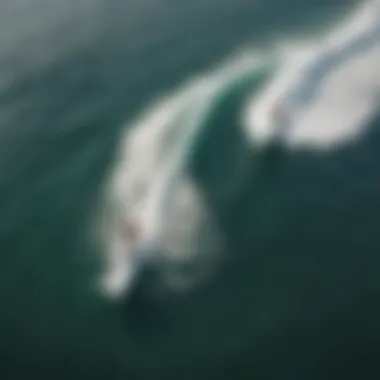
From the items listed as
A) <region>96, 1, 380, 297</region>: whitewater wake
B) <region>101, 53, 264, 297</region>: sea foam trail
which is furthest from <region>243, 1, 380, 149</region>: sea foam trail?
<region>101, 53, 264, 297</region>: sea foam trail

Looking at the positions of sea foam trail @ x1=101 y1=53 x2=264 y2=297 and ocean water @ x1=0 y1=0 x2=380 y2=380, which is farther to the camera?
sea foam trail @ x1=101 y1=53 x2=264 y2=297

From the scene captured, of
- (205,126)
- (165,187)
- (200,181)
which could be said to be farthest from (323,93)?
(165,187)

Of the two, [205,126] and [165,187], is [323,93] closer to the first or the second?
[205,126]

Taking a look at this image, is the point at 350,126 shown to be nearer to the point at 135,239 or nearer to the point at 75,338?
the point at 135,239

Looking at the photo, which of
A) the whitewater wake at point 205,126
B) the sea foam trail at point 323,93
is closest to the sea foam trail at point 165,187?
the whitewater wake at point 205,126

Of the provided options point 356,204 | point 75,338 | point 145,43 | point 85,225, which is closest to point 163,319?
point 75,338

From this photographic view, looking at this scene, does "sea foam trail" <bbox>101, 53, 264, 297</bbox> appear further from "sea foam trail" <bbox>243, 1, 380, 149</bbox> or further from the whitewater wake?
"sea foam trail" <bbox>243, 1, 380, 149</bbox>
